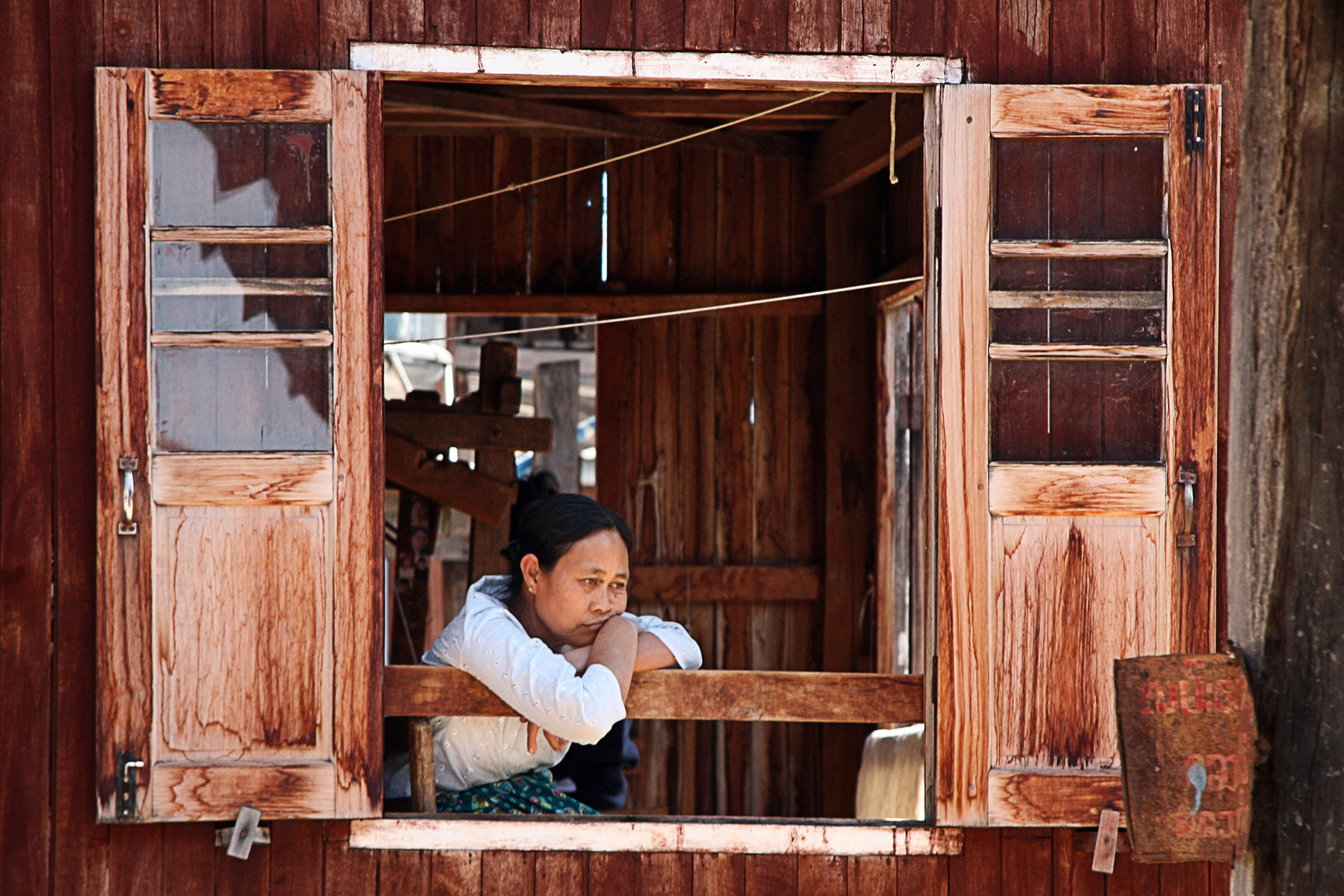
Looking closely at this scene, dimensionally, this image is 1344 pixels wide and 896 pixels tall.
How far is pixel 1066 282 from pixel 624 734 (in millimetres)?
2232

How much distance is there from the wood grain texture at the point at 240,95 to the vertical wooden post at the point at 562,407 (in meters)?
5.66

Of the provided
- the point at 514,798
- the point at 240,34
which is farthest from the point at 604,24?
the point at 514,798

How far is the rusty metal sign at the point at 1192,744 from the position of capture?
72.8 inches

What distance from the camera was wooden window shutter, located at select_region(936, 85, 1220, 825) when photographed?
132 inches

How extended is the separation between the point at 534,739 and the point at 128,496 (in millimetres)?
1195

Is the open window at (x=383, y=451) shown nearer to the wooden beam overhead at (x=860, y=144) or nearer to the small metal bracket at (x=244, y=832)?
the small metal bracket at (x=244, y=832)

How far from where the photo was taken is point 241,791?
329cm

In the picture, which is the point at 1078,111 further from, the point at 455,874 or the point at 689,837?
the point at 455,874

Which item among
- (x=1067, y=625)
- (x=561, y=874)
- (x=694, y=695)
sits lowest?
(x=561, y=874)

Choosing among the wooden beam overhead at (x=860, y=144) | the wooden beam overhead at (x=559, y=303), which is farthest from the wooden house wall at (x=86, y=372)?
the wooden beam overhead at (x=559, y=303)

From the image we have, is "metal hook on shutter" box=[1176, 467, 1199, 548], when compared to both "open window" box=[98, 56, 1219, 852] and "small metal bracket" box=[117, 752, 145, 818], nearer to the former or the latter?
"open window" box=[98, 56, 1219, 852]

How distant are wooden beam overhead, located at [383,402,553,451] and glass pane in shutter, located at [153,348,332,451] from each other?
6.78 feet

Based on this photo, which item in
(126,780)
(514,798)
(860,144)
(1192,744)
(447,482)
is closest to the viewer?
(1192,744)

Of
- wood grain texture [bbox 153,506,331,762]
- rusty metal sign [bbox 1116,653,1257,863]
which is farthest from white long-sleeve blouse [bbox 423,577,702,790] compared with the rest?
rusty metal sign [bbox 1116,653,1257,863]
